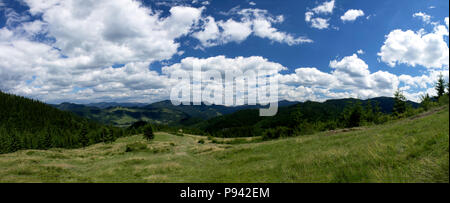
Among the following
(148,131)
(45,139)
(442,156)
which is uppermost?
(442,156)

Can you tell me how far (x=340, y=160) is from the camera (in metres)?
10.5

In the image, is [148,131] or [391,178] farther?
[148,131]

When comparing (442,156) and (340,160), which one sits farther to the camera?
(340,160)
